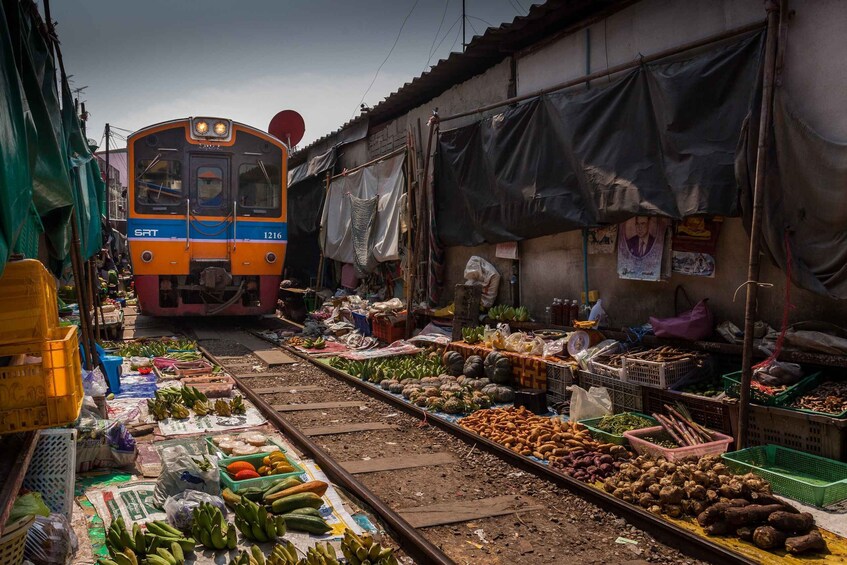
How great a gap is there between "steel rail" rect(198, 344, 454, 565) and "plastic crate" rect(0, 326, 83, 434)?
1.96 metres

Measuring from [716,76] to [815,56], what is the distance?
0.82 m

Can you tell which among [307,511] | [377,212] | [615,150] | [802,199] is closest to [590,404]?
[802,199]

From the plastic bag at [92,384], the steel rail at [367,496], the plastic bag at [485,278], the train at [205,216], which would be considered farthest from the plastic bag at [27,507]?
the train at [205,216]

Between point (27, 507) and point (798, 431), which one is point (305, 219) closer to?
point (798, 431)

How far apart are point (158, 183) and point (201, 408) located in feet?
Answer: 23.1

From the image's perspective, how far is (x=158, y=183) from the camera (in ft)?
41.2

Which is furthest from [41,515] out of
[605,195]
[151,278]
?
[151,278]

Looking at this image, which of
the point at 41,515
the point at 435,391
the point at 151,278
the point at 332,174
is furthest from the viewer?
the point at 332,174

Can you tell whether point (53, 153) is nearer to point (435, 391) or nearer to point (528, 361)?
point (435, 391)

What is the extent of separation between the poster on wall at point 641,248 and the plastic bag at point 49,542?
5962mm

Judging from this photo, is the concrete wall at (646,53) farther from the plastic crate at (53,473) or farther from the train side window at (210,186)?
the plastic crate at (53,473)

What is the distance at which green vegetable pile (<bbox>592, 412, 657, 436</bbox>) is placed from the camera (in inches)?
232

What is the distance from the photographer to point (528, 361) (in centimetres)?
782

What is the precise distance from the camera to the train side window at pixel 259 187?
13.1 meters
